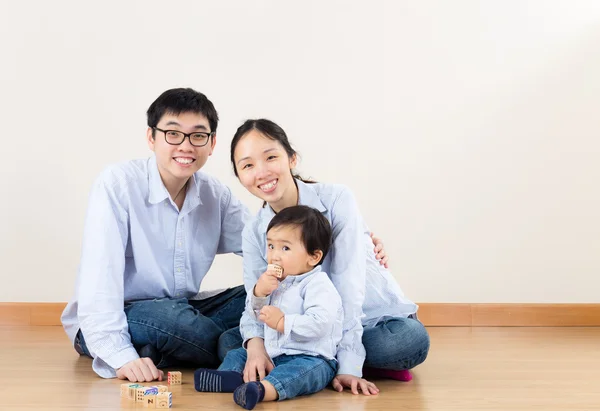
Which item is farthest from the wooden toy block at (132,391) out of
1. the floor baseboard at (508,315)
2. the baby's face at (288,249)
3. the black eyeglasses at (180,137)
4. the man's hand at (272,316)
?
the floor baseboard at (508,315)

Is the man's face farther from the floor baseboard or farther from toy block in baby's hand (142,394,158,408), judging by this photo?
the floor baseboard

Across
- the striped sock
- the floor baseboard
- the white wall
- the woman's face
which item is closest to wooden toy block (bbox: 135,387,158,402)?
the striped sock

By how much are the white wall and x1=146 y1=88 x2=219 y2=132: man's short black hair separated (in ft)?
3.31

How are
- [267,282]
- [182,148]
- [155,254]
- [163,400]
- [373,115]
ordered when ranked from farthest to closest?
[373,115]
[155,254]
[182,148]
[267,282]
[163,400]

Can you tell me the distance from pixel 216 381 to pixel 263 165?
53 cm

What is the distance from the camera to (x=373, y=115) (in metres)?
3.11

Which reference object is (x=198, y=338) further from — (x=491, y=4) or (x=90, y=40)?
(x=491, y=4)

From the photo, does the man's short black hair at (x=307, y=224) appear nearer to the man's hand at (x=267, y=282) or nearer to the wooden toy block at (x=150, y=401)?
the man's hand at (x=267, y=282)

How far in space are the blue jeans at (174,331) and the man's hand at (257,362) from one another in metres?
0.25

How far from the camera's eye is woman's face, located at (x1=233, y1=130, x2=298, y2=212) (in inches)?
73.6

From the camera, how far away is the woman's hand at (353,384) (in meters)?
1.75

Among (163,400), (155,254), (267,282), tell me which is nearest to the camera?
(163,400)

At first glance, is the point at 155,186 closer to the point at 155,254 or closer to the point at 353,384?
the point at 155,254

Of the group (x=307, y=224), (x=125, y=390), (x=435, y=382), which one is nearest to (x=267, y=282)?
(x=307, y=224)
